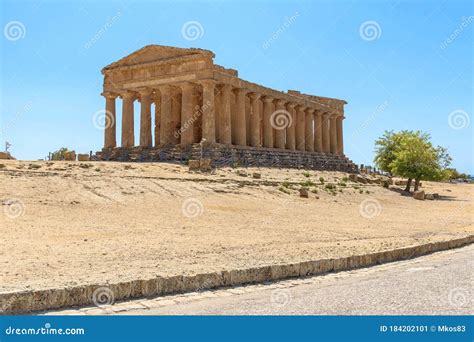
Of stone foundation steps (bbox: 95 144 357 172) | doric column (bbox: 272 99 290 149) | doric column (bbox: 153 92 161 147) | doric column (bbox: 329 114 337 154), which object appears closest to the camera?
stone foundation steps (bbox: 95 144 357 172)

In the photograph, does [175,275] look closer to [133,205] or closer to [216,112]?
[133,205]

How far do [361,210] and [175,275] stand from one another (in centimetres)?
1966

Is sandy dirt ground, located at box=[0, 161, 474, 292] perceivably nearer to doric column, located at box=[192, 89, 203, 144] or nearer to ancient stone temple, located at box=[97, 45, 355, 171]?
ancient stone temple, located at box=[97, 45, 355, 171]

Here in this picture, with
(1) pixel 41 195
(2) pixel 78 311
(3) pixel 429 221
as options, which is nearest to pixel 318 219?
(3) pixel 429 221

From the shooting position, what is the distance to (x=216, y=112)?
48.1m

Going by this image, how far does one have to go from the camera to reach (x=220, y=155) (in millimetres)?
41406

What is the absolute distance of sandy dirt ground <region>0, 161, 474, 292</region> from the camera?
34.9 feet

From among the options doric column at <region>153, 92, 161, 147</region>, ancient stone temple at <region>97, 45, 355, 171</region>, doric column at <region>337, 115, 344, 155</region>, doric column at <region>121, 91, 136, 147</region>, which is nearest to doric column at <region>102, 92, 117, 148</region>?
ancient stone temple at <region>97, 45, 355, 171</region>

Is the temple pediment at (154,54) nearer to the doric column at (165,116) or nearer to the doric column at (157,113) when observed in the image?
the doric column at (165,116)

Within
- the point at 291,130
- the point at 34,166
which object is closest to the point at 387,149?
the point at 291,130

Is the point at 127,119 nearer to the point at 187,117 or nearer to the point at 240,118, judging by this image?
the point at 187,117

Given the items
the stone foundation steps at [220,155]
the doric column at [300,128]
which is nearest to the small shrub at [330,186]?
the stone foundation steps at [220,155]

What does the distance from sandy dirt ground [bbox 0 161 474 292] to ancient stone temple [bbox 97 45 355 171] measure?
446 inches

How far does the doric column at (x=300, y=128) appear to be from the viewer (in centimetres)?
5909
